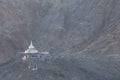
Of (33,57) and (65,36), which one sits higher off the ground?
(65,36)

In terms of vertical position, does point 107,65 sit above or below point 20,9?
below

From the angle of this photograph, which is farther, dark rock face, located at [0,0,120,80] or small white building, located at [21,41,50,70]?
small white building, located at [21,41,50,70]

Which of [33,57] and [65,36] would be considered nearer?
[33,57]

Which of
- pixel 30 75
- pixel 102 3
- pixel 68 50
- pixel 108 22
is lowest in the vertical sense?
pixel 30 75

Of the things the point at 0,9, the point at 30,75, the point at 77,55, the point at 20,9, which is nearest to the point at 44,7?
the point at 20,9

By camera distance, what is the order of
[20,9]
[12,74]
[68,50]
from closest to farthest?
[12,74], [68,50], [20,9]

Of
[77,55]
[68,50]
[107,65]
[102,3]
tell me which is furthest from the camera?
[102,3]

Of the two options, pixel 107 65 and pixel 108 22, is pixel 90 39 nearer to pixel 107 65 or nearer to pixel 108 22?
pixel 108 22

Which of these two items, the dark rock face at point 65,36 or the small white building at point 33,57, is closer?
the dark rock face at point 65,36
